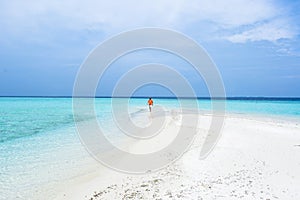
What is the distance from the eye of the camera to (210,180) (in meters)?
7.34

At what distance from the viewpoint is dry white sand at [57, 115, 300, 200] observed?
6.38 meters

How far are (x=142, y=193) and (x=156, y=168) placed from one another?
2505mm

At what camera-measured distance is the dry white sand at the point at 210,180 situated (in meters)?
6.38

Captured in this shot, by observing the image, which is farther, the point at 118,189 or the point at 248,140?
the point at 248,140

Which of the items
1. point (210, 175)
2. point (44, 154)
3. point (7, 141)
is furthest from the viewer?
point (7, 141)

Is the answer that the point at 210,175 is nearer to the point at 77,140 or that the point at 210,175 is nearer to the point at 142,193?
the point at 142,193

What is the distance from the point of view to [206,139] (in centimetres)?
1415

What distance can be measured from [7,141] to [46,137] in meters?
2.28

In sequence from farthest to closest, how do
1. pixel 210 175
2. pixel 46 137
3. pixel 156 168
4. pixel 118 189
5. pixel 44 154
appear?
pixel 46 137 → pixel 44 154 → pixel 156 168 → pixel 210 175 → pixel 118 189

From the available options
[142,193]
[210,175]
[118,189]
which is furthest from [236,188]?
[118,189]

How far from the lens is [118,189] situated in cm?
737

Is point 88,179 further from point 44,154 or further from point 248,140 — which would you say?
point 248,140

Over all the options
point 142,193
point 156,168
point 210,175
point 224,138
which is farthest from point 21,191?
point 224,138

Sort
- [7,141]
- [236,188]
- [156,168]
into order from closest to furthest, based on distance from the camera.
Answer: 1. [236,188]
2. [156,168]
3. [7,141]
